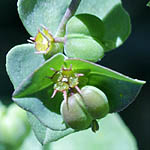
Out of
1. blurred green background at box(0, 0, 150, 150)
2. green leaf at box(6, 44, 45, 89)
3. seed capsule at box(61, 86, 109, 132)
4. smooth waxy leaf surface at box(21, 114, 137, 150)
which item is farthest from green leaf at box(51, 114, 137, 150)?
seed capsule at box(61, 86, 109, 132)

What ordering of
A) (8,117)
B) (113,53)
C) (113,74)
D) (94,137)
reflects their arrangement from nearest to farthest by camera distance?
(113,74) → (8,117) → (94,137) → (113,53)

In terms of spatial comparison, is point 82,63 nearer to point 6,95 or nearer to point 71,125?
point 71,125

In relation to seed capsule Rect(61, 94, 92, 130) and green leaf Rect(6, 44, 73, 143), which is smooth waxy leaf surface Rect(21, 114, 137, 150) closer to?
green leaf Rect(6, 44, 73, 143)

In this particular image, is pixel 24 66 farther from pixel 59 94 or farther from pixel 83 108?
pixel 83 108

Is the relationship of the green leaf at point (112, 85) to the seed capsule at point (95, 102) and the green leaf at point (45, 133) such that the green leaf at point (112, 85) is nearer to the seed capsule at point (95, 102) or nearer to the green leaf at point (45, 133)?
the seed capsule at point (95, 102)

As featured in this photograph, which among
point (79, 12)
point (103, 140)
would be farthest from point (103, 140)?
point (79, 12)

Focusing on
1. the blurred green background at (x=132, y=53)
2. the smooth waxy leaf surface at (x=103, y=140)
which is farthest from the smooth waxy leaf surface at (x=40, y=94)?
the blurred green background at (x=132, y=53)

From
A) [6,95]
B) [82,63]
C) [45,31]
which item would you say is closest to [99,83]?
[82,63]
